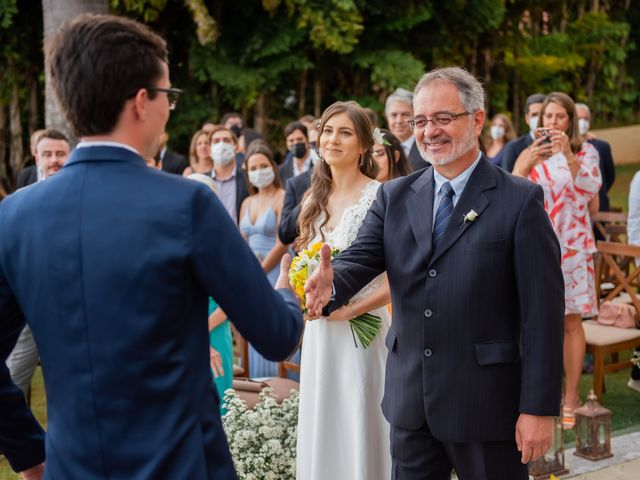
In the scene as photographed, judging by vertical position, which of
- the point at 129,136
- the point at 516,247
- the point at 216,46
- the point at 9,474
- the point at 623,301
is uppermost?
the point at 216,46

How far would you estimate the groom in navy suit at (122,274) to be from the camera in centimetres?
206

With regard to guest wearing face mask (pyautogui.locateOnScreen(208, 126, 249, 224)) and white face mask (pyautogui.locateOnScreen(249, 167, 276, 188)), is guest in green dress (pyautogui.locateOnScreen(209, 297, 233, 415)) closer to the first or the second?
white face mask (pyautogui.locateOnScreen(249, 167, 276, 188))

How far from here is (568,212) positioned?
21.5 feet

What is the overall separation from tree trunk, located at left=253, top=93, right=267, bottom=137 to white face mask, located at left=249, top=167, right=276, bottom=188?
9.62 metres

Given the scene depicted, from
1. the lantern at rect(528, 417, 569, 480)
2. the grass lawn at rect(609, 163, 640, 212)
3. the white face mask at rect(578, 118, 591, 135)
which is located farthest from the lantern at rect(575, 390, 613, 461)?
the grass lawn at rect(609, 163, 640, 212)

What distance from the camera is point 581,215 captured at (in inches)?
260

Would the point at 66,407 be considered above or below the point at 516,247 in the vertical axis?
Result: below

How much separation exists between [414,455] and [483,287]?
713 millimetres

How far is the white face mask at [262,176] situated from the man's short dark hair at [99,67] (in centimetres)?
596

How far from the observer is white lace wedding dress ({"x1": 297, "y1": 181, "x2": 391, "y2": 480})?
4426mm

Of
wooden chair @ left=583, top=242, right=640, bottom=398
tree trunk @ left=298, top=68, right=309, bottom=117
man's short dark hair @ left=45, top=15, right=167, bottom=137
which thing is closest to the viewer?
man's short dark hair @ left=45, top=15, right=167, bottom=137

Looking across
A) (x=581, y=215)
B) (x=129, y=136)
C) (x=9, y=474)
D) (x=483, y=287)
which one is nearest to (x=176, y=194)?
(x=129, y=136)

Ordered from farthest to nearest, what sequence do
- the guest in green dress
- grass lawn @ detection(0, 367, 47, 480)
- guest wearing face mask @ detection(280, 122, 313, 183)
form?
1. guest wearing face mask @ detection(280, 122, 313, 183)
2. grass lawn @ detection(0, 367, 47, 480)
3. the guest in green dress

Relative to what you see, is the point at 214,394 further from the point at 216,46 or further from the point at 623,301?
the point at 216,46
